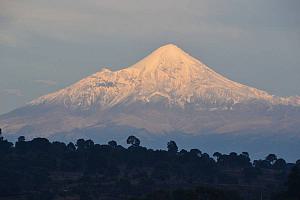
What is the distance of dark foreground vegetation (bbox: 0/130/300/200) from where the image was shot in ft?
325

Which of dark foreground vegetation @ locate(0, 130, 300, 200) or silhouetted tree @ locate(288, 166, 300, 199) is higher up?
dark foreground vegetation @ locate(0, 130, 300, 200)

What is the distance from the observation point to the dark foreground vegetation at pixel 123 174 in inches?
3895

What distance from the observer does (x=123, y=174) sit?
11675 centimetres

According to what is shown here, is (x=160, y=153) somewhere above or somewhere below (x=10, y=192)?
above

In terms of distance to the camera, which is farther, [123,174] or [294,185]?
[123,174]

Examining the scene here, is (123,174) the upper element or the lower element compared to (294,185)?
upper

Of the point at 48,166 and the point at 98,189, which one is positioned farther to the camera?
the point at 48,166

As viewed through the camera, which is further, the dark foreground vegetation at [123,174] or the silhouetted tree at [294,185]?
the dark foreground vegetation at [123,174]

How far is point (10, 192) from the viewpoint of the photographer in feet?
324

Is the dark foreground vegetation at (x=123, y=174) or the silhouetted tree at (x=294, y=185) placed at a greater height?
the dark foreground vegetation at (x=123, y=174)

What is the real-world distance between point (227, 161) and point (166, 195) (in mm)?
50681

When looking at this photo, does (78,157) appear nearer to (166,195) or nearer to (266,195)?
(266,195)

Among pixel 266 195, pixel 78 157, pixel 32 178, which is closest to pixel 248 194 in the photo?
pixel 266 195

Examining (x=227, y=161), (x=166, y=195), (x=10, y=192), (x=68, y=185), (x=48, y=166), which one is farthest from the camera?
(x=227, y=161)
